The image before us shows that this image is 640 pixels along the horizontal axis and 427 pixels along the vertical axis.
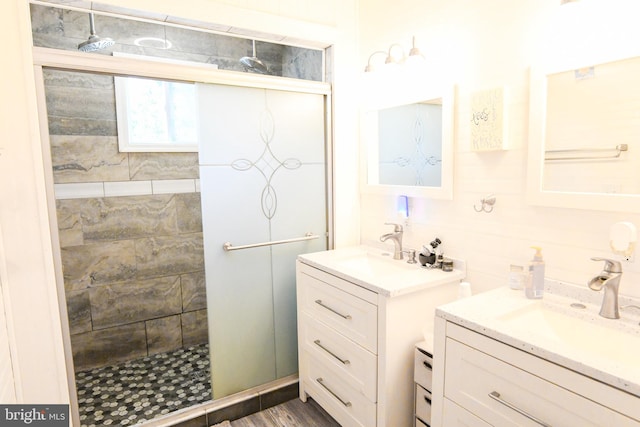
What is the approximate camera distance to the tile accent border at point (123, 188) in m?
2.56

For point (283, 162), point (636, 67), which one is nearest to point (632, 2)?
point (636, 67)

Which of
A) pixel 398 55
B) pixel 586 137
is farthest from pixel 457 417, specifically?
pixel 398 55

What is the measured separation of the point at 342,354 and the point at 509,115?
135cm

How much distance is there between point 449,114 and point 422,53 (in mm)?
391

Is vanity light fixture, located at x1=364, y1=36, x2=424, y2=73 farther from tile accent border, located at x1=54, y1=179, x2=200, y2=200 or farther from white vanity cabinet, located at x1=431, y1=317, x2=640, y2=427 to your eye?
tile accent border, located at x1=54, y1=179, x2=200, y2=200

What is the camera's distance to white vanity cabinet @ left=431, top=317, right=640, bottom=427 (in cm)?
99

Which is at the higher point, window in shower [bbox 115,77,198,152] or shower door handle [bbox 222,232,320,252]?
window in shower [bbox 115,77,198,152]

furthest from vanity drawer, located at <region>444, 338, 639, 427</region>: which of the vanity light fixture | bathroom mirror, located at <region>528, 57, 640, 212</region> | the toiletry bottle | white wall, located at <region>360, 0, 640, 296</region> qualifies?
the vanity light fixture

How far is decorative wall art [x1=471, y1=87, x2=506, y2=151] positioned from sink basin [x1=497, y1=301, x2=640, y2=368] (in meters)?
0.69

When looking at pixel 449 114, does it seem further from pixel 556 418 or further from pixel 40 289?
pixel 40 289

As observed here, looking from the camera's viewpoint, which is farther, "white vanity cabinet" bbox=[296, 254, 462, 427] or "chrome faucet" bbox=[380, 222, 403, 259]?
"chrome faucet" bbox=[380, 222, 403, 259]

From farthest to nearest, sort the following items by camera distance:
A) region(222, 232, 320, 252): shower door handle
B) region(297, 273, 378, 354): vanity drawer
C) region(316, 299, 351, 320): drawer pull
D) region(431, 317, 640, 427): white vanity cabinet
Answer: region(222, 232, 320, 252): shower door handle < region(316, 299, 351, 320): drawer pull < region(297, 273, 378, 354): vanity drawer < region(431, 317, 640, 427): white vanity cabinet

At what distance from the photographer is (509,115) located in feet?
5.41

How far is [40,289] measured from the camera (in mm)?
1682
